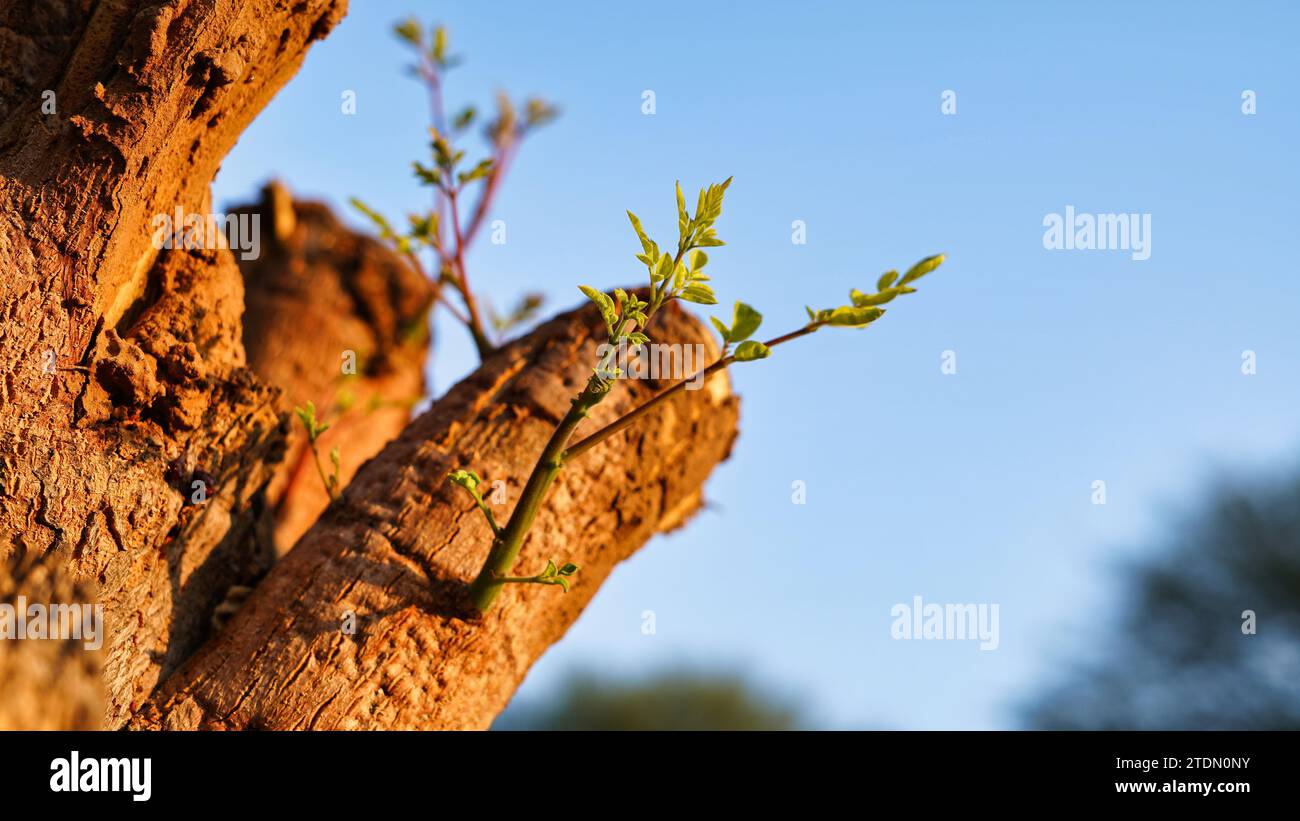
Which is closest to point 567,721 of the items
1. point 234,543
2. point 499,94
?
point 499,94

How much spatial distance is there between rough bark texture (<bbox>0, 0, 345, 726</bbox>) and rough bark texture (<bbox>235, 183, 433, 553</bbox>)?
2.05 meters

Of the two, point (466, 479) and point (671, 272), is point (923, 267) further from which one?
point (466, 479)

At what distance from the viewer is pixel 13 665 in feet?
4.31

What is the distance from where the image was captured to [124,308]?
202cm

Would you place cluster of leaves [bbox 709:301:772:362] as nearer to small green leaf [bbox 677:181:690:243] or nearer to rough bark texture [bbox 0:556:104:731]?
small green leaf [bbox 677:181:690:243]

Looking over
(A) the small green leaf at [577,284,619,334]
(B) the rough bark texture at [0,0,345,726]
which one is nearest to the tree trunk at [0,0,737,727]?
(B) the rough bark texture at [0,0,345,726]

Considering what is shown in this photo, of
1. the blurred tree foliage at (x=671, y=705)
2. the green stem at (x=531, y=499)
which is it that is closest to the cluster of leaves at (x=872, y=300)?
the green stem at (x=531, y=499)

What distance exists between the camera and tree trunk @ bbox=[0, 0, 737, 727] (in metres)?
1.76

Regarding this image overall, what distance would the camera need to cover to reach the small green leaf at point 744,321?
173 cm

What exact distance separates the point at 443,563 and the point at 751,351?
87 centimetres

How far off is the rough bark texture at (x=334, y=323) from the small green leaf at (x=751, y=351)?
2760 millimetres

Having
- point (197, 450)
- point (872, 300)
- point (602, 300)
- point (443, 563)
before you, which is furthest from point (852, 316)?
point (197, 450)
